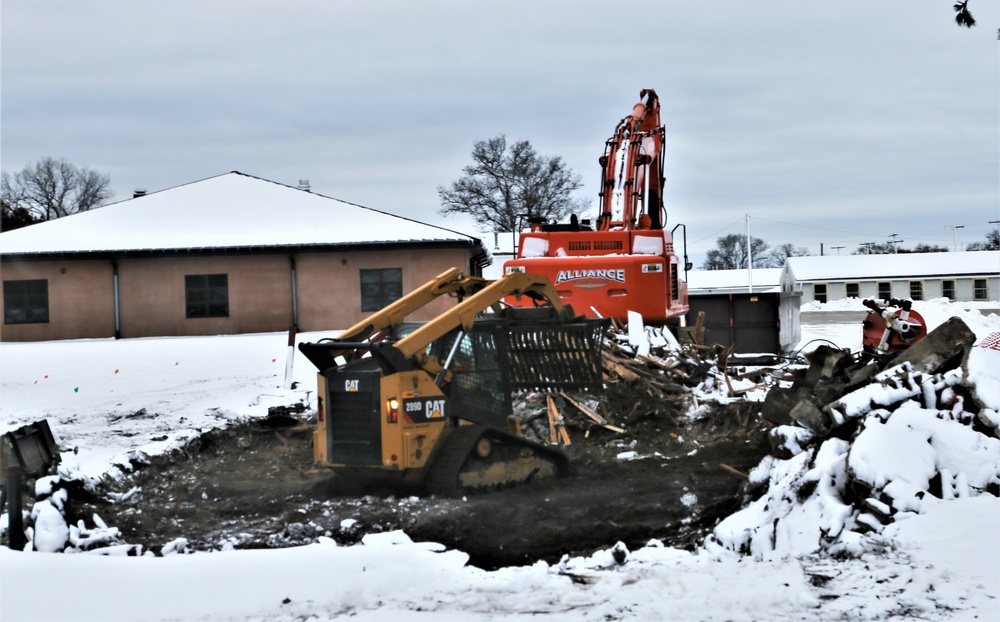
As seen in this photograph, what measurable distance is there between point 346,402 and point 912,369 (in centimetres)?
509

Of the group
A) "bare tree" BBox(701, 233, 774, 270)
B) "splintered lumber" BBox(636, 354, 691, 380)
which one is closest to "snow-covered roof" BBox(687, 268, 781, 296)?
"bare tree" BBox(701, 233, 774, 270)

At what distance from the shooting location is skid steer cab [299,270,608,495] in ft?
28.4

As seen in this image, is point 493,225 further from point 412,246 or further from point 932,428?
point 932,428

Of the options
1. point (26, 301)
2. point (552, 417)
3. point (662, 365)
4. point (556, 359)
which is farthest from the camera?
point (26, 301)

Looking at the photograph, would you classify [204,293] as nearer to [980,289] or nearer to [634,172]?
[634,172]

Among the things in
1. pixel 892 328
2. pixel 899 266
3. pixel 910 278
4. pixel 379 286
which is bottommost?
pixel 892 328

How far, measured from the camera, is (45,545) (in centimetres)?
727

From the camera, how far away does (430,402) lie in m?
8.85

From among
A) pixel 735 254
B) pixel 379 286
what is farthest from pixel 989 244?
pixel 379 286

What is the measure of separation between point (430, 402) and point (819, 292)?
209 feet

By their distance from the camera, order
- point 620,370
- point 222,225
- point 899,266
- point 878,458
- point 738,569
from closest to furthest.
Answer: point 738,569
point 878,458
point 620,370
point 222,225
point 899,266

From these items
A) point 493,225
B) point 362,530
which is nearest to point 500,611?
point 362,530

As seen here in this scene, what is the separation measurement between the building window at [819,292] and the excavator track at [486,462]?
204 feet

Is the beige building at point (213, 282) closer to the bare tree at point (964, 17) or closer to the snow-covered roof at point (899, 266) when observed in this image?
the bare tree at point (964, 17)
